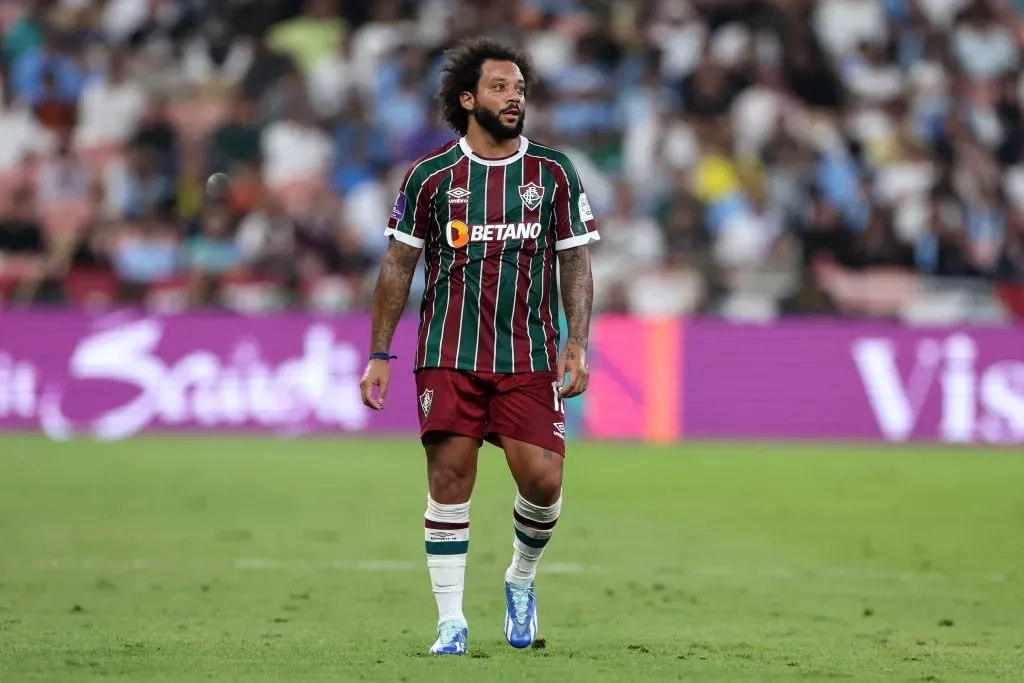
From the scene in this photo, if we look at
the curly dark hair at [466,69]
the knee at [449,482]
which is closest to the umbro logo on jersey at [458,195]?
the curly dark hair at [466,69]

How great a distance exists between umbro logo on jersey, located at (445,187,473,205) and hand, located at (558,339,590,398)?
71 cm

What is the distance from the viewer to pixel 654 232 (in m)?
20.3

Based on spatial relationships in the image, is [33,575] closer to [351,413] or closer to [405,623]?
[405,623]

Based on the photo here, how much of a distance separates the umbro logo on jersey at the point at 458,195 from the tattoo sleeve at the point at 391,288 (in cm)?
27

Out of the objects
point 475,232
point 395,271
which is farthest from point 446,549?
point 475,232

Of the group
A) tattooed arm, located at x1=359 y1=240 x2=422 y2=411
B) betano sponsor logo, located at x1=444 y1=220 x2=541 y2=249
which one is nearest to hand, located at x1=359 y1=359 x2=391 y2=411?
tattooed arm, located at x1=359 y1=240 x2=422 y2=411

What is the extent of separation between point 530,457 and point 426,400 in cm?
48

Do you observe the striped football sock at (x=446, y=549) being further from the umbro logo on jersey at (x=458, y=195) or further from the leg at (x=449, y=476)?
the umbro logo on jersey at (x=458, y=195)

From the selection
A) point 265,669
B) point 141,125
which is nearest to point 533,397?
point 265,669

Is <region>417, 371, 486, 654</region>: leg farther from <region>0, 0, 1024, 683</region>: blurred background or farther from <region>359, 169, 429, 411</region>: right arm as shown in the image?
<region>0, 0, 1024, 683</region>: blurred background

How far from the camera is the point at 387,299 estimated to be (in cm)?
718

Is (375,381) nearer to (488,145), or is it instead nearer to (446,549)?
(446,549)

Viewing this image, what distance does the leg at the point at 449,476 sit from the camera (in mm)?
7000

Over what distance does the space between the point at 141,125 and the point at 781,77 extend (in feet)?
27.1
